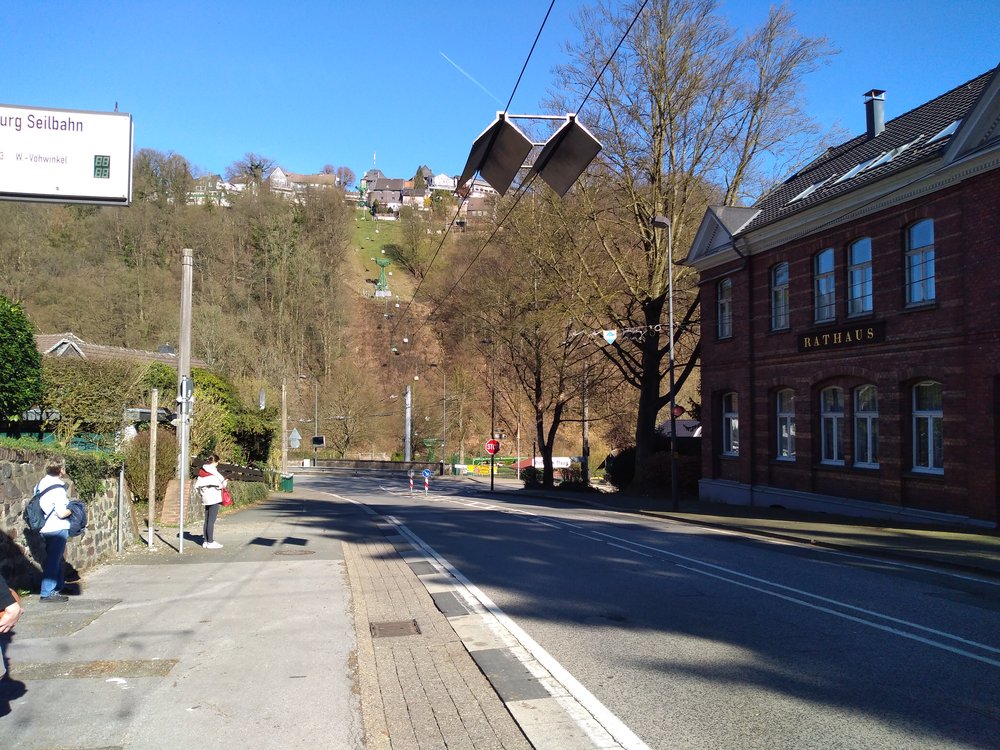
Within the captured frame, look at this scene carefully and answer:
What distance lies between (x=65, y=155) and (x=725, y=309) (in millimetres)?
23644

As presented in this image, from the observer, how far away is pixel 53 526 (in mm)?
8484

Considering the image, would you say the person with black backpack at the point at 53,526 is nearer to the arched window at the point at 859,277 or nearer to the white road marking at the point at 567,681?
the white road marking at the point at 567,681

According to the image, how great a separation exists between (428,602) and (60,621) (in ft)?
12.6

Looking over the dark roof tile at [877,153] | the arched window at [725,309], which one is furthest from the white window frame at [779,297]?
the arched window at [725,309]

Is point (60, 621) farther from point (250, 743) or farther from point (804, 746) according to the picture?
point (804, 746)

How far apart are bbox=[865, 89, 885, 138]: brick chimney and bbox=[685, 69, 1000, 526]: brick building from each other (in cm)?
5

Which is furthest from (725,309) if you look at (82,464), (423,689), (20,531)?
(423,689)

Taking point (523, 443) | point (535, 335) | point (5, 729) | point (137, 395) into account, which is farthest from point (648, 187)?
point (523, 443)

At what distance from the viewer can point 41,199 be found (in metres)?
10.1

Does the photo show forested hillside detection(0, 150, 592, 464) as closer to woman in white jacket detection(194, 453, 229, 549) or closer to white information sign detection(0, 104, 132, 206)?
woman in white jacket detection(194, 453, 229, 549)

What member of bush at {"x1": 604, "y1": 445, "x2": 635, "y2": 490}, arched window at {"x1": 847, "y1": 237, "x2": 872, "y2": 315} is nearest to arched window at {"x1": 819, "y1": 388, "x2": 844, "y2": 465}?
arched window at {"x1": 847, "y1": 237, "x2": 872, "y2": 315}

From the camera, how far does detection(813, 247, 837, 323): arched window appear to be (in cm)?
2312

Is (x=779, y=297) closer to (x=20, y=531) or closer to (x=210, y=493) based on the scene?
(x=210, y=493)

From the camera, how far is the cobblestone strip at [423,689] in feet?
16.6
